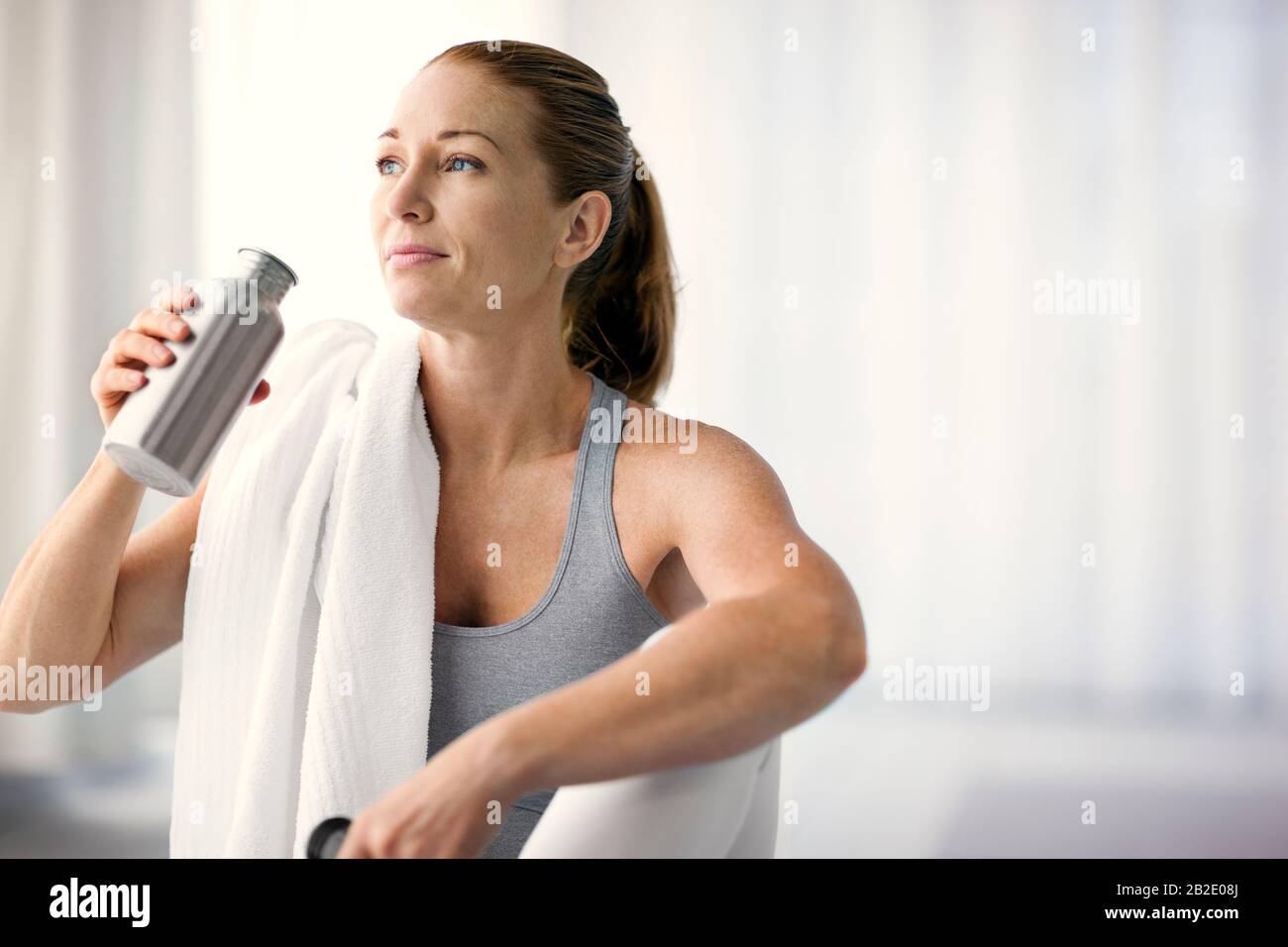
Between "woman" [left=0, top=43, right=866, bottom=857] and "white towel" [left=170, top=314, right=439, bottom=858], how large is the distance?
0.05 m

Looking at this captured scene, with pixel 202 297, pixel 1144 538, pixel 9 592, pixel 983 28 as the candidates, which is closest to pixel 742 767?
pixel 202 297

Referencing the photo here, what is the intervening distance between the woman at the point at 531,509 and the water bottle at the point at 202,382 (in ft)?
0.06

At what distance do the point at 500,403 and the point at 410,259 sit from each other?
0.15 meters

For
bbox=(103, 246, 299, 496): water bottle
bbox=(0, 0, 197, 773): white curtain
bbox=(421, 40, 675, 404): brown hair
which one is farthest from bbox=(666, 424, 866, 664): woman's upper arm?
bbox=(0, 0, 197, 773): white curtain

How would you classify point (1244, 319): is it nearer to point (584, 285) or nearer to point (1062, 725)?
point (1062, 725)

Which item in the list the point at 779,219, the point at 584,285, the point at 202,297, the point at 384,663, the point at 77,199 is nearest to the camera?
the point at 202,297

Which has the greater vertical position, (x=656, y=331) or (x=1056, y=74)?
(x=1056, y=74)

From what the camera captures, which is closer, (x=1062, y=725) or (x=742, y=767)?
(x=742, y=767)

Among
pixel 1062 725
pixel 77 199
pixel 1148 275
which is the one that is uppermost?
pixel 77 199

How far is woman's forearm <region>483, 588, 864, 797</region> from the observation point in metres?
0.63

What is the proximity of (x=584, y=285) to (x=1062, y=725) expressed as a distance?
148 cm

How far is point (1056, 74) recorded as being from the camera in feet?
7.00

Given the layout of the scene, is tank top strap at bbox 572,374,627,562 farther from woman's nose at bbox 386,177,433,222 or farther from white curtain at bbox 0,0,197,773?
white curtain at bbox 0,0,197,773

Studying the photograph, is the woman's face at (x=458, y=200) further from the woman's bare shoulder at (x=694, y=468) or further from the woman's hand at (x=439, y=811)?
the woman's hand at (x=439, y=811)
